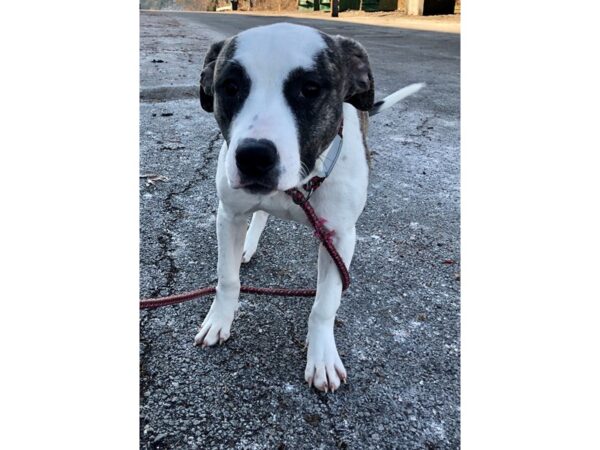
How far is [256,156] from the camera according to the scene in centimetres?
128

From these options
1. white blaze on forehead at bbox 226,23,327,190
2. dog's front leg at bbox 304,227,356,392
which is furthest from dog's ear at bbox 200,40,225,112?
dog's front leg at bbox 304,227,356,392

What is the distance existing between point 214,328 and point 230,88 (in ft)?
2.74

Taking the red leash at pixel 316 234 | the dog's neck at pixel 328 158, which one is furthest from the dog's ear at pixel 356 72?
the red leash at pixel 316 234

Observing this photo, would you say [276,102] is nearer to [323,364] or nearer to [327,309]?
[327,309]

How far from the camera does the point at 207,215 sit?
8.65ft

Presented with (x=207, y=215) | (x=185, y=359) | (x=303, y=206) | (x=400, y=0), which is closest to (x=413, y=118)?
(x=207, y=215)

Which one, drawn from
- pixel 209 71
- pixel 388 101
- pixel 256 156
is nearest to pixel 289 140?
pixel 256 156

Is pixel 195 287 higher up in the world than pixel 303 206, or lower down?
lower down

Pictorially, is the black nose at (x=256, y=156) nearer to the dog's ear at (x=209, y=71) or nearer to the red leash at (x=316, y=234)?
the red leash at (x=316, y=234)

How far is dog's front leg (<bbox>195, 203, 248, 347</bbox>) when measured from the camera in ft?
5.75
